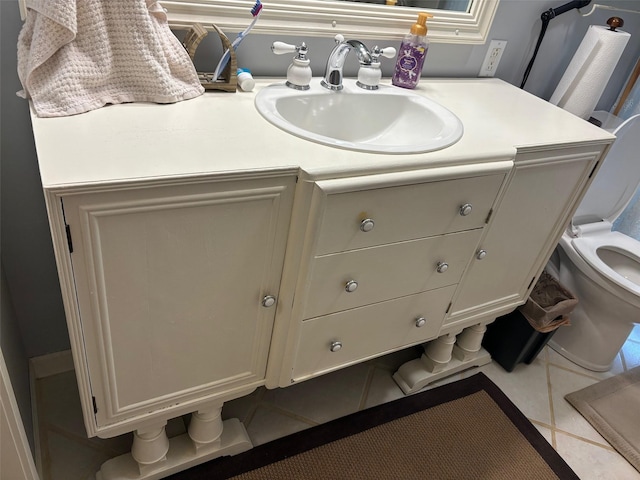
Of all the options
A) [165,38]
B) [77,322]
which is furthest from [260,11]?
[77,322]

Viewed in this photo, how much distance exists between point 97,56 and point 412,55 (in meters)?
0.78

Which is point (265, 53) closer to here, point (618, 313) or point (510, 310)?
point (510, 310)

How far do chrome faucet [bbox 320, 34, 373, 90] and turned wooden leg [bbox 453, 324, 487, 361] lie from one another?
92cm

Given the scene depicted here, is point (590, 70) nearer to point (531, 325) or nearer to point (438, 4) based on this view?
point (438, 4)

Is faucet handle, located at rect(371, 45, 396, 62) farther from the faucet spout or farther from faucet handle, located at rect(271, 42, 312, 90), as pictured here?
faucet handle, located at rect(271, 42, 312, 90)

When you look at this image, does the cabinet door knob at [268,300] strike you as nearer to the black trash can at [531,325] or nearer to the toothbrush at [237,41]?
the toothbrush at [237,41]

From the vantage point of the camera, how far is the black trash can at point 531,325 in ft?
5.35

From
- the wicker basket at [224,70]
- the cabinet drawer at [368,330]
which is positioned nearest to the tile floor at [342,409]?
the cabinet drawer at [368,330]

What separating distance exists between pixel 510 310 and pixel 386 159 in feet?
2.89

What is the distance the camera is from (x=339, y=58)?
119 centimetres

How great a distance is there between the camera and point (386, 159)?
3.20 feet

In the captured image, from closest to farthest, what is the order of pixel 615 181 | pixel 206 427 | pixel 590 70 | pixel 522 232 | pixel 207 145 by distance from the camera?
pixel 207 145 → pixel 206 427 → pixel 522 232 → pixel 590 70 → pixel 615 181

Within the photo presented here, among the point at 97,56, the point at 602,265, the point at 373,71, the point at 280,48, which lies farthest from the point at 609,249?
the point at 97,56

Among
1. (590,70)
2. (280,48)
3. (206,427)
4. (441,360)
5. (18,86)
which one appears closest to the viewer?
(18,86)
